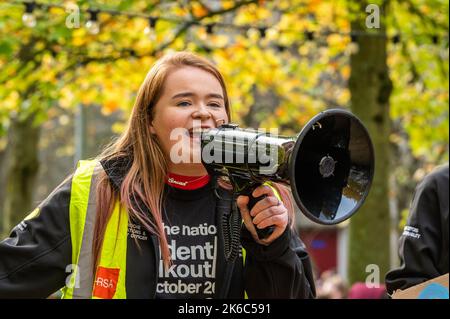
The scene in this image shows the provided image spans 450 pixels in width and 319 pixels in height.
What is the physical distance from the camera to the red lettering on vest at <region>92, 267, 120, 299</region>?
2.46 metres

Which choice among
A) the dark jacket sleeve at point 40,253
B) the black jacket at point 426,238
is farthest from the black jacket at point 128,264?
the black jacket at point 426,238

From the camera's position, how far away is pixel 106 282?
8.09 ft

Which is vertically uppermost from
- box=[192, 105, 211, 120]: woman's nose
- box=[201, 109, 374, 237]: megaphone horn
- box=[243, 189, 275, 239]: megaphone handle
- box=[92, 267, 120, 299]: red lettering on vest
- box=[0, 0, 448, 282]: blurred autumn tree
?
box=[0, 0, 448, 282]: blurred autumn tree

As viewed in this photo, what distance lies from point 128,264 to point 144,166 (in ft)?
1.17

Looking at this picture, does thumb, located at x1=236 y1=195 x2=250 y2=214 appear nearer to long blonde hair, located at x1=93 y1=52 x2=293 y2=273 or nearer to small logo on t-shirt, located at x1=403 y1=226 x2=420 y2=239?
long blonde hair, located at x1=93 y1=52 x2=293 y2=273

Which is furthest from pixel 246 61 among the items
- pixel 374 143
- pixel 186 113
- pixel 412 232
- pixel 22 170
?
pixel 186 113

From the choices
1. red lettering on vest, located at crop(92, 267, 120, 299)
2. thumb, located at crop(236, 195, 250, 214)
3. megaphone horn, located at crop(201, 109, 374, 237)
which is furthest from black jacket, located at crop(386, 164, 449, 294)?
red lettering on vest, located at crop(92, 267, 120, 299)

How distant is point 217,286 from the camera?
2.53m

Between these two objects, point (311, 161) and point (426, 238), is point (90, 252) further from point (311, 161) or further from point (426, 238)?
point (426, 238)

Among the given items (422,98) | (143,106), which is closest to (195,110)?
(143,106)

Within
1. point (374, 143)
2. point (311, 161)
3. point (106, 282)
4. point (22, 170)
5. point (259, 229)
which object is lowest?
point (106, 282)

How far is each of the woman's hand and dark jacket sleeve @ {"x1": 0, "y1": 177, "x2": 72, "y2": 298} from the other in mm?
585
